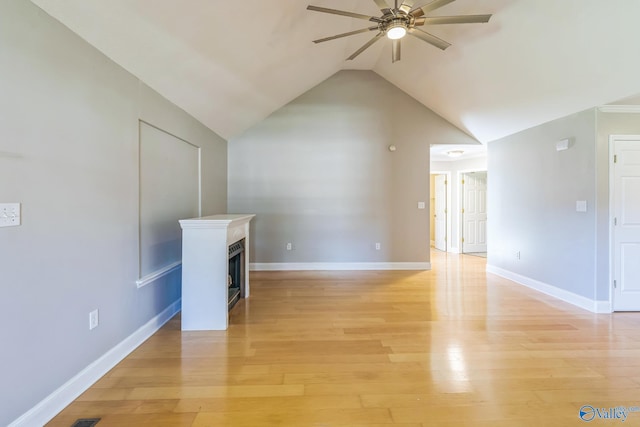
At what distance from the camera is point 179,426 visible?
4.96 feet

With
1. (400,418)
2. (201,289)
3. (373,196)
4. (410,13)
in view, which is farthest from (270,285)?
(410,13)

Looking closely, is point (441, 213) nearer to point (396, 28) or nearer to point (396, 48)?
point (396, 48)

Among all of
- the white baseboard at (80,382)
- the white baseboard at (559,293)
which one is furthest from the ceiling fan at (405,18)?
the white baseboard at (559,293)

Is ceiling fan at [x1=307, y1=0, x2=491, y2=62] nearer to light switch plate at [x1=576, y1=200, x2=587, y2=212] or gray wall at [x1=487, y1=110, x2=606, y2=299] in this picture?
gray wall at [x1=487, y1=110, x2=606, y2=299]

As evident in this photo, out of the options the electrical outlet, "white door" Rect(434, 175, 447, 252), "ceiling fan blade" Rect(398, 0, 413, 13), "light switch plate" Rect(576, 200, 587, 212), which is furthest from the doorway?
the electrical outlet

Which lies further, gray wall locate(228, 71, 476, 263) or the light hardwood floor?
gray wall locate(228, 71, 476, 263)

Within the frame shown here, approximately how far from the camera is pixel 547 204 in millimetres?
3674

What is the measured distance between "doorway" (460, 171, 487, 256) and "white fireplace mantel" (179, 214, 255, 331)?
6.07 meters

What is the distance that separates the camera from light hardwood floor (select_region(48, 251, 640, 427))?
1.60 m

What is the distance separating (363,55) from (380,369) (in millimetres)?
4339

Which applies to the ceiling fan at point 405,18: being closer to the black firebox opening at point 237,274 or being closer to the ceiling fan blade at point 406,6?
the ceiling fan blade at point 406,6

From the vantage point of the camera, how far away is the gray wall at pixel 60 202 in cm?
136

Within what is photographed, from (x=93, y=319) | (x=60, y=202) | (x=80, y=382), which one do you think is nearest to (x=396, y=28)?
(x=60, y=202)

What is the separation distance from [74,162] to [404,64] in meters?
4.23
